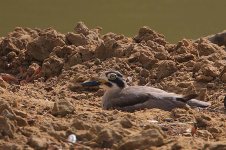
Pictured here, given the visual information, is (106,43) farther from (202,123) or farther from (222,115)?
(202,123)

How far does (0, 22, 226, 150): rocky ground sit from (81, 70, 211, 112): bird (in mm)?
245

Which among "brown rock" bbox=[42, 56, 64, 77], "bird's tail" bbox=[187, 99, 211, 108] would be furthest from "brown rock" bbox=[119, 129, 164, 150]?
"brown rock" bbox=[42, 56, 64, 77]

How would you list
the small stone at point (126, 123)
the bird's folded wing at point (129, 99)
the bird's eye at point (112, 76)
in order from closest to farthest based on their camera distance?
the small stone at point (126, 123) < the bird's folded wing at point (129, 99) < the bird's eye at point (112, 76)

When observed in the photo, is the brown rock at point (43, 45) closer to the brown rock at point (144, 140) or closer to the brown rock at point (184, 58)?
the brown rock at point (184, 58)

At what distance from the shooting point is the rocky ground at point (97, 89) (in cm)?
575

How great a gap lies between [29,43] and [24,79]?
0.91m

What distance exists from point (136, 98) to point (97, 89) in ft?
5.78

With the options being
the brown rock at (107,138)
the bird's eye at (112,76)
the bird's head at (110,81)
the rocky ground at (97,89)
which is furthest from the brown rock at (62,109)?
the bird's eye at (112,76)

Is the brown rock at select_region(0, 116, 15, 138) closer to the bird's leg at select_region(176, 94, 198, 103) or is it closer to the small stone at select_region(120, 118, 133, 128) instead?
the small stone at select_region(120, 118, 133, 128)

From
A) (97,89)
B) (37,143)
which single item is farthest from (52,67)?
(37,143)

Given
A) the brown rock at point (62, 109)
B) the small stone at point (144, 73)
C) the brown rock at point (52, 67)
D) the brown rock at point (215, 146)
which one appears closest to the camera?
the brown rock at point (215, 146)

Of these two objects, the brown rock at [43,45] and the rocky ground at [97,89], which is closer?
the rocky ground at [97,89]

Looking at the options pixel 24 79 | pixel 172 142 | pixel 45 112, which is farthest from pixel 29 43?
pixel 172 142

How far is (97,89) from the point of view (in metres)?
10.5
